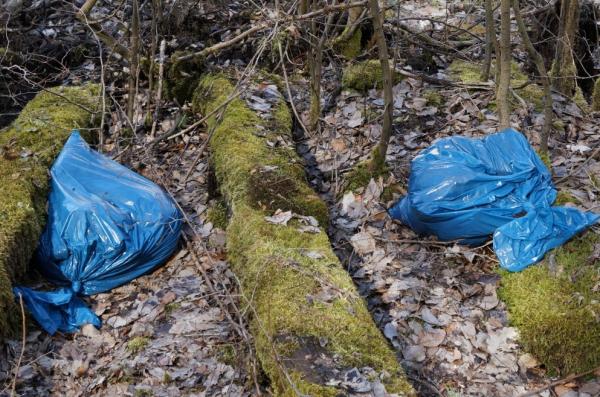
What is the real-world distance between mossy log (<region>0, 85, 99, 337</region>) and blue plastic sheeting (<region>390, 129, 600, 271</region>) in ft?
8.60

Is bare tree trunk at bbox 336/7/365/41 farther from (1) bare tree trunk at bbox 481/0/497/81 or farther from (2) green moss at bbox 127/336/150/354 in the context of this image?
(2) green moss at bbox 127/336/150/354

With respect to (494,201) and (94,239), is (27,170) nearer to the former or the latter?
(94,239)

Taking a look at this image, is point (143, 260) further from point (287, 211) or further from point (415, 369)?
point (415, 369)

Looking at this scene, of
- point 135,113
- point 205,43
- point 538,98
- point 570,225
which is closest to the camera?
point 570,225

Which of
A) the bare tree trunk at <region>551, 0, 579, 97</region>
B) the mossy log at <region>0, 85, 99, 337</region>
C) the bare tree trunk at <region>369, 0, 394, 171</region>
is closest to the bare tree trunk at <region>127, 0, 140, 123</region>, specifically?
the mossy log at <region>0, 85, 99, 337</region>

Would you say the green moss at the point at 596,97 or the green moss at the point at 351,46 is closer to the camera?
the green moss at the point at 596,97

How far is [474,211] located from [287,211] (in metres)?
1.24

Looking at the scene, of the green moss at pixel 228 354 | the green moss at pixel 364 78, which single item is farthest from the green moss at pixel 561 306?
the green moss at pixel 364 78

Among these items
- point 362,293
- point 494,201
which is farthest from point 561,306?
point 362,293

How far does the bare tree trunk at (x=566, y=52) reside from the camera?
18.5 ft

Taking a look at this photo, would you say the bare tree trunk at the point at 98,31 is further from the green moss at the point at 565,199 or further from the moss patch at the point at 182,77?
the green moss at the point at 565,199

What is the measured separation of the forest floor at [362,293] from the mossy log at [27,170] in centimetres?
39

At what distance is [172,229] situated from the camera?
457 cm

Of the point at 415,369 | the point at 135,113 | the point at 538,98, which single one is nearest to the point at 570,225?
the point at 415,369
